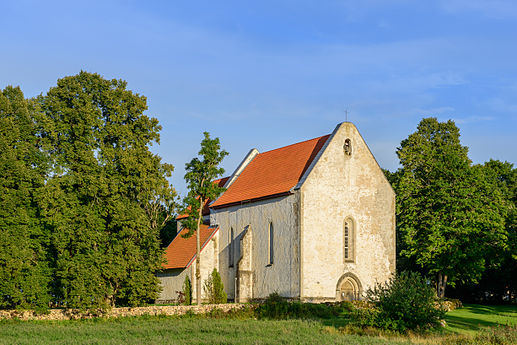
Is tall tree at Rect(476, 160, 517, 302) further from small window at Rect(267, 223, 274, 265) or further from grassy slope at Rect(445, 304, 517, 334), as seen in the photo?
small window at Rect(267, 223, 274, 265)

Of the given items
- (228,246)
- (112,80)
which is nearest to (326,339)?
(228,246)

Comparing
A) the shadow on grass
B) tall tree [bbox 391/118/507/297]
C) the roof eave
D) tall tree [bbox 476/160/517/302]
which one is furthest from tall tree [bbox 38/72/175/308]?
tall tree [bbox 476/160/517/302]

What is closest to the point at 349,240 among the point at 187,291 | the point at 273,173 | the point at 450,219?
the point at 273,173

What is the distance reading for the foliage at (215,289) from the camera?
156ft

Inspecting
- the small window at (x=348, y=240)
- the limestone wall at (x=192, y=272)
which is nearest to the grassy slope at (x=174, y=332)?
the small window at (x=348, y=240)

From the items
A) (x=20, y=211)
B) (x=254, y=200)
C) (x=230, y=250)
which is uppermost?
(x=254, y=200)

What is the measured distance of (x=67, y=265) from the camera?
37875 mm

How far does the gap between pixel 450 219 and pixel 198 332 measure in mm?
28248

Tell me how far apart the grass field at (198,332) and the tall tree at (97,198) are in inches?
111

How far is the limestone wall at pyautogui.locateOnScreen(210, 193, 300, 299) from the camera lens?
4309cm

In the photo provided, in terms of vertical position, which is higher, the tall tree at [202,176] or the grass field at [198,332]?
the tall tree at [202,176]

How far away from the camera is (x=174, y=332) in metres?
30.4

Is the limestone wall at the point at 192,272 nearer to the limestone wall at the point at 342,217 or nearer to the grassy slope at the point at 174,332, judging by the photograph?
the limestone wall at the point at 342,217

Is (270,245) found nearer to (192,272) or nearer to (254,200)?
(254,200)
